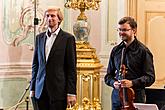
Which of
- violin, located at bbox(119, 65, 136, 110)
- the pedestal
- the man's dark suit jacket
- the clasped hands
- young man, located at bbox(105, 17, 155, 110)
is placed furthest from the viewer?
the pedestal

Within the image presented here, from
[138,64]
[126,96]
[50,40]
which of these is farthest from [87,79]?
[126,96]

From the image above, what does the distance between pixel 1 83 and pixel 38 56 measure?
1696 mm

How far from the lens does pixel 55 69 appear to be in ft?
9.38

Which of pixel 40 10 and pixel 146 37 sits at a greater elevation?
pixel 40 10

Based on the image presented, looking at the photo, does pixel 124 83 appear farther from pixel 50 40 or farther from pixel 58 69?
pixel 50 40

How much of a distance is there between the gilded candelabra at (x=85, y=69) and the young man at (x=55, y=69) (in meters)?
1.00

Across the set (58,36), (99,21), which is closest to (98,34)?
(99,21)

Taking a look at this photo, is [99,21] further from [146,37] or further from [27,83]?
[27,83]

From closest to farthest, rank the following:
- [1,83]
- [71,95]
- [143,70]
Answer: [143,70]
[71,95]
[1,83]

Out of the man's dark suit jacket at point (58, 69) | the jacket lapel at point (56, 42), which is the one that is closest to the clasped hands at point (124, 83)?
the man's dark suit jacket at point (58, 69)

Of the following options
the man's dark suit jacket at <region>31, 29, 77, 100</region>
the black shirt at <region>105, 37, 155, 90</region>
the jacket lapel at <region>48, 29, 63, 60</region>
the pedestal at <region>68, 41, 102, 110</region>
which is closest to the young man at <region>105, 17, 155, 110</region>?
the black shirt at <region>105, 37, 155, 90</region>

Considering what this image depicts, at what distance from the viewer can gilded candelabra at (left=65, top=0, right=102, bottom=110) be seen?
3.93 metres

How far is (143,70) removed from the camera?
2695mm

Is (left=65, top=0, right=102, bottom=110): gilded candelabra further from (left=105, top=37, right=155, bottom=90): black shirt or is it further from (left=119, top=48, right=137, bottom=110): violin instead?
(left=119, top=48, right=137, bottom=110): violin
